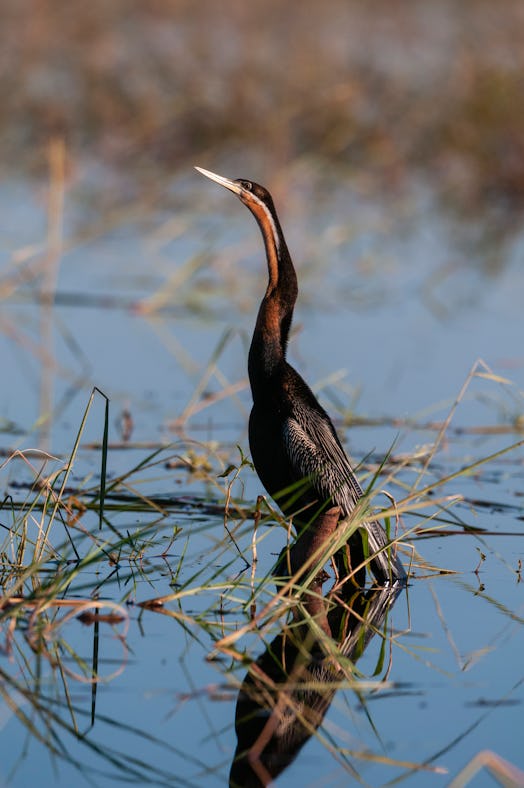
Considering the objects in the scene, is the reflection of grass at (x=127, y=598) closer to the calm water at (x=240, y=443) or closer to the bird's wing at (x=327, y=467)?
the calm water at (x=240, y=443)

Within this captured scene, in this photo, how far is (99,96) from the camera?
606 inches

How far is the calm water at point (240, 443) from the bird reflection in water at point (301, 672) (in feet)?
0.13

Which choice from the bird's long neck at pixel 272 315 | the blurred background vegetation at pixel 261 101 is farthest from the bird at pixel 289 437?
the blurred background vegetation at pixel 261 101

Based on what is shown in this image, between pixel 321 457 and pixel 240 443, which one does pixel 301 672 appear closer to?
pixel 321 457

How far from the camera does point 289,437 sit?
14.8 feet

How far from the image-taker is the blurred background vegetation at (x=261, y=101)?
14172 mm

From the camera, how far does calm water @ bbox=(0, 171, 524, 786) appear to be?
3.29 meters

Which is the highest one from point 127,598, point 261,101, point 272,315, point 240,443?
point 261,101

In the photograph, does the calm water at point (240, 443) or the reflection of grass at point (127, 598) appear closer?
the calm water at point (240, 443)

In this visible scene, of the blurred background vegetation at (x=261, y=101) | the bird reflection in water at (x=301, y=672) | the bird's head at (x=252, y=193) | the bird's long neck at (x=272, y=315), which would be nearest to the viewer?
the bird reflection in water at (x=301, y=672)

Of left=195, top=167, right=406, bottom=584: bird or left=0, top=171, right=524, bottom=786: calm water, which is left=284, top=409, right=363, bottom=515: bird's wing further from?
left=0, top=171, right=524, bottom=786: calm water

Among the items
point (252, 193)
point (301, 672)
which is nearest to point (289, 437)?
point (252, 193)

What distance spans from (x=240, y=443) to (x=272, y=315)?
1.62m

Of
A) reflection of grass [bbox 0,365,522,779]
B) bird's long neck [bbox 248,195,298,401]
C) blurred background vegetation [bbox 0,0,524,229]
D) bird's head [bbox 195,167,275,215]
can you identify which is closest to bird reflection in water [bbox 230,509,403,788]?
reflection of grass [bbox 0,365,522,779]
